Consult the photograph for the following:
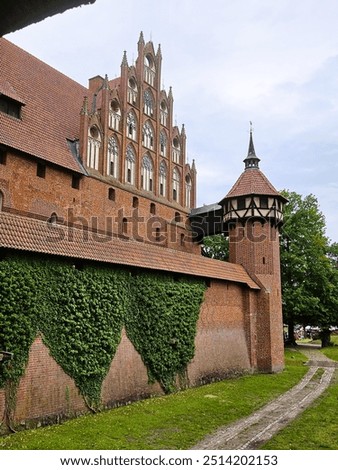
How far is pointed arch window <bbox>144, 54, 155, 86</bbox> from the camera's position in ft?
65.6

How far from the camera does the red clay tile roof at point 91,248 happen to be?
30.6 feet

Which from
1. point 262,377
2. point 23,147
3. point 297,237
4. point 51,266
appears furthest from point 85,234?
point 297,237

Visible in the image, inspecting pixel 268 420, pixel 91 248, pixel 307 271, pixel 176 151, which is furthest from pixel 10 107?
pixel 307 271

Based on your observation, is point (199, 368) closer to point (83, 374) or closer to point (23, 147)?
point (83, 374)

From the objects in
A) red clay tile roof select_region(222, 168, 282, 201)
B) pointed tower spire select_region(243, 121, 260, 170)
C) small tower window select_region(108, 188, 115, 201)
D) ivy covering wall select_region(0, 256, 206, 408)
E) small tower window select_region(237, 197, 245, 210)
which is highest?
pointed tower spire select_region(243, 121, 260, 170)

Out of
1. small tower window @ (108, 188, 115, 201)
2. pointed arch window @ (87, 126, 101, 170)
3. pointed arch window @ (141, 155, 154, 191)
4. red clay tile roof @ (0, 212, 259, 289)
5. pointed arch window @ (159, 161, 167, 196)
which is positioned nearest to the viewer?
red clay tile roof @ (0, 212, 259, 289)

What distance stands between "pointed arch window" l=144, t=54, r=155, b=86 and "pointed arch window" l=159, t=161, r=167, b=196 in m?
3.82

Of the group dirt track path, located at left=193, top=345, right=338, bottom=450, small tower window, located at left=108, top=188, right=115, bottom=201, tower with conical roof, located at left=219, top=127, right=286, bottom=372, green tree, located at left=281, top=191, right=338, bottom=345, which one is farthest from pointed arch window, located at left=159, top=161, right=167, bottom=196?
green tree, located at left=281, top=191, right=338, bottom=345

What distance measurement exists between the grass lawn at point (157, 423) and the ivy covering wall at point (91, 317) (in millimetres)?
947

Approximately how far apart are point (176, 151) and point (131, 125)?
10.8 feet

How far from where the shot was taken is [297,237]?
92.0 feet

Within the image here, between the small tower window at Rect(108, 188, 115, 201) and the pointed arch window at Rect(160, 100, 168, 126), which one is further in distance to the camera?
the pointed arch window at Rect(160, 100, 168, 126)

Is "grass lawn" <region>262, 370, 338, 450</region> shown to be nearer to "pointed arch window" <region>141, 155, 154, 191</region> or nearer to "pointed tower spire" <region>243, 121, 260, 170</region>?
"pointed arch window" <region>141, 155, 154, 191</region>

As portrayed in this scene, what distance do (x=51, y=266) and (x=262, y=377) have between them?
1020cm
